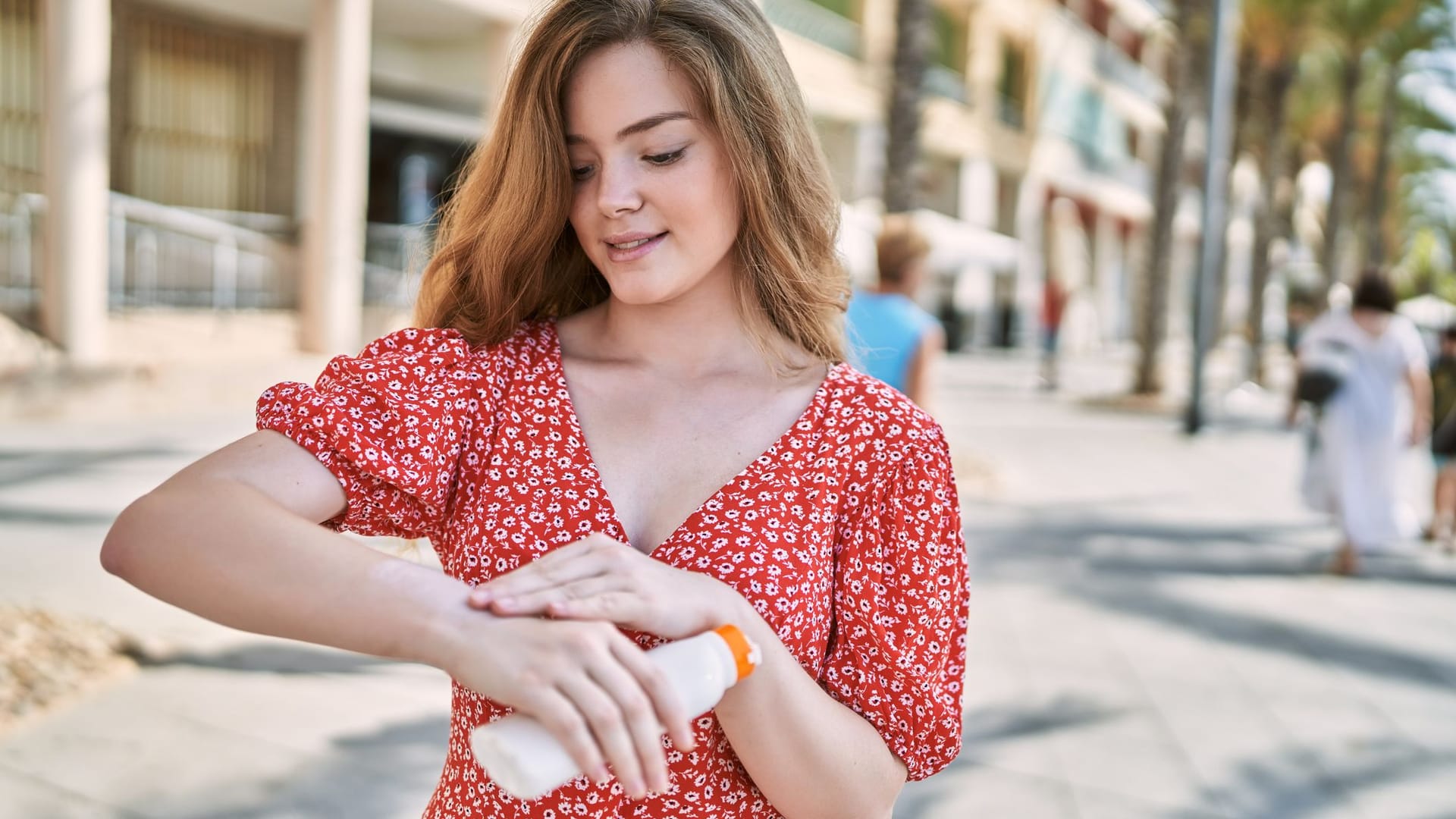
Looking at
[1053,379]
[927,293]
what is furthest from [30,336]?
[927,293]

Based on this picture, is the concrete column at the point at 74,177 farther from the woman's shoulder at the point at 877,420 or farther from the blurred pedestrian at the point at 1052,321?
the blurred pedestrian at the point at 1052,321

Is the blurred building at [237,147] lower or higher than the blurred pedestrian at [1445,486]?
higher

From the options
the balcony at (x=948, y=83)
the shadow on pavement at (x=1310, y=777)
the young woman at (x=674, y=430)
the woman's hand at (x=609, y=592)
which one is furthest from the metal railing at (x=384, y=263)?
the balcony at (x=948, y=83)

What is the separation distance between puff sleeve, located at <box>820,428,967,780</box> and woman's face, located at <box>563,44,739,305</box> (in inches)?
14.9

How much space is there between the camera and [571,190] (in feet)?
5.43

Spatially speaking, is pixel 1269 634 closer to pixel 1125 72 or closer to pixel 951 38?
pixel 951 38

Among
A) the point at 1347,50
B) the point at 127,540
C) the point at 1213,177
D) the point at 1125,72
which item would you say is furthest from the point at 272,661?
the point at 1125,72

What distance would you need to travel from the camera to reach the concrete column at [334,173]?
12336mm

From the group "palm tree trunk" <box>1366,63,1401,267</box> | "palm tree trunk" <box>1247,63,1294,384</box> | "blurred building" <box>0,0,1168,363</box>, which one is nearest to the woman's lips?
"blurred building" <box>0,0,1168,363</box>

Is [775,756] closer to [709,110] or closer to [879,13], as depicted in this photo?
[709,110]

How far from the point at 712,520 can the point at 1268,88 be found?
2671cm

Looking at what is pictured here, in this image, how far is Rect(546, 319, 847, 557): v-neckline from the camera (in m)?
1.53

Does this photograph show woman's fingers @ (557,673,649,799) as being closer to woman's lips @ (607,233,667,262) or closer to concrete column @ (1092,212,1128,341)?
woman's lips @ (607,233,667,262)

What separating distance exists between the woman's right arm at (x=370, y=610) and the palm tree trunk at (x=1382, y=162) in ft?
105
